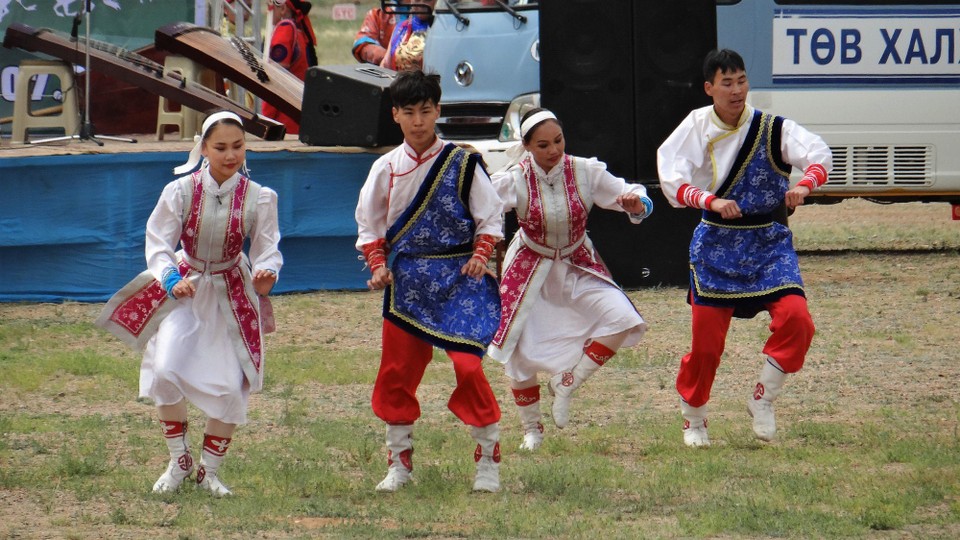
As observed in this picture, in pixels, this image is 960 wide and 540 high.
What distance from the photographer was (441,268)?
527 cm

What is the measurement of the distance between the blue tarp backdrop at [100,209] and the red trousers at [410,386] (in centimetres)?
514

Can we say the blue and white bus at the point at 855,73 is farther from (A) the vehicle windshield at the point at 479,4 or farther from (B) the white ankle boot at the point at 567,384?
(B) the white ankle boot at the point at 567,384

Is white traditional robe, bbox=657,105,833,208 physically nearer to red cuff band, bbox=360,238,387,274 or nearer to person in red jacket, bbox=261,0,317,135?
red cuff band, bbox=360,238,387,274

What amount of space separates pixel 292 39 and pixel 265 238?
29.5ft

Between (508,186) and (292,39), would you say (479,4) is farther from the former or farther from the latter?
(508,186)

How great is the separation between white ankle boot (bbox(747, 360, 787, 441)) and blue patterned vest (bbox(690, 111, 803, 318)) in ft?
0.87

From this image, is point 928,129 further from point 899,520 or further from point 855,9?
point 899,520

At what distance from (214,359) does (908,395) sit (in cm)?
337

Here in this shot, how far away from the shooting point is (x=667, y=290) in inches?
412

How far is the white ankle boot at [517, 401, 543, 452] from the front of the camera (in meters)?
6.14

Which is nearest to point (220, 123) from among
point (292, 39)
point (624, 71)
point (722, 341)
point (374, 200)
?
point (374, 200)

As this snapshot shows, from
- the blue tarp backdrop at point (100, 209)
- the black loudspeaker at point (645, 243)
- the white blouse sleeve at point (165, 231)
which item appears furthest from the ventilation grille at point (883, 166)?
the white blouse sleeve at point (165, 231)


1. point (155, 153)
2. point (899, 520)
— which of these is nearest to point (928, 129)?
point (155, 153)

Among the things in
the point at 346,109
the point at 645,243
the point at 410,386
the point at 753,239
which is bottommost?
the point at 410,386
